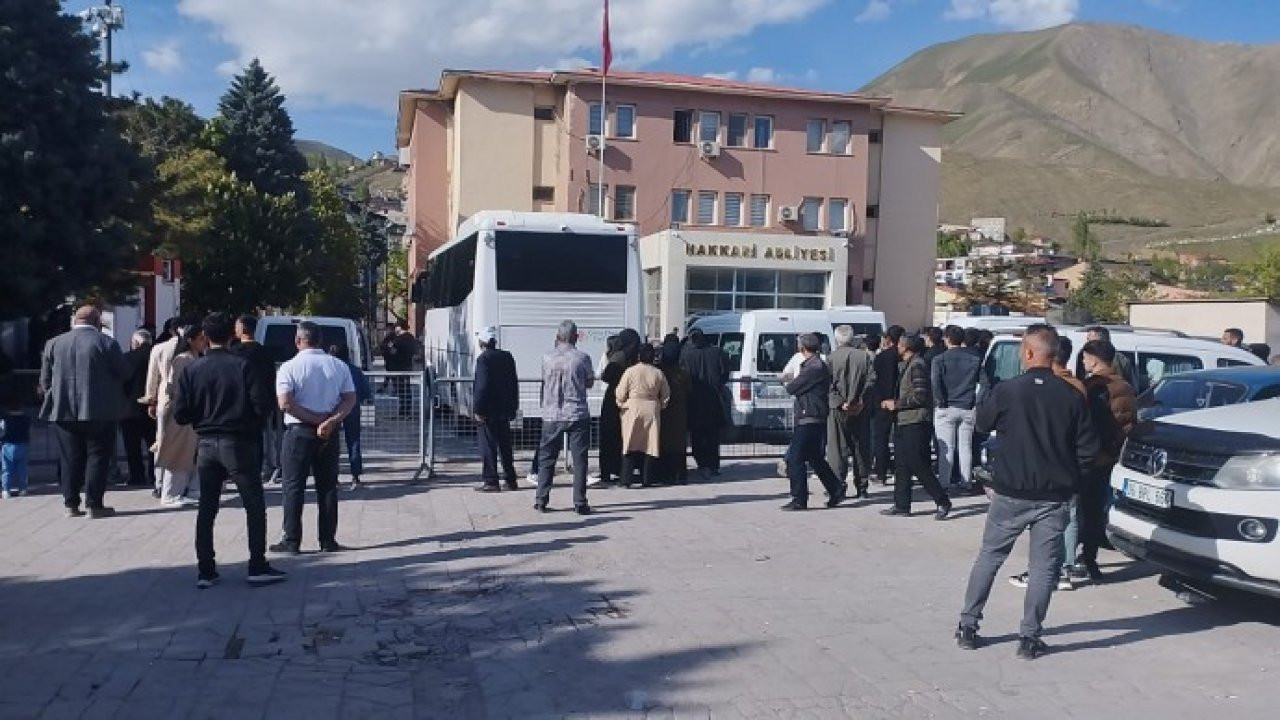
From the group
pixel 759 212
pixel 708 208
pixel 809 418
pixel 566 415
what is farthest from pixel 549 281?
pixel 759 212

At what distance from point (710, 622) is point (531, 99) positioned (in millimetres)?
37119

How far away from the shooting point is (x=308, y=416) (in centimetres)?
828

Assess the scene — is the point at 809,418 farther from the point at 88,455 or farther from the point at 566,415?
the point at 88,455

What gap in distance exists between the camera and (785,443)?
15.9m

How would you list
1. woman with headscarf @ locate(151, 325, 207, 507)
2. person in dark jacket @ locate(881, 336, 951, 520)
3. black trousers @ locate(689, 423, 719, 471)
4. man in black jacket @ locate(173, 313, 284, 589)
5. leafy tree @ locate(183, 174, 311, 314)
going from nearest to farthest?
1. man in black jacket @ locate(173, 313, 284, 589)
2. woman with headscarf @ locate(151, 325, 207, 507)
3. person in dark jacket @ locate(881, 336, 951, 520)
4. black trousers @ locate(689, 423, 719, 471)
5. leafy tree @ locate(183, 174, 311, 314)

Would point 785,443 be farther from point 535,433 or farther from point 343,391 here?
point 343,391

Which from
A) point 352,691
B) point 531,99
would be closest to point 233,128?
point 531,99

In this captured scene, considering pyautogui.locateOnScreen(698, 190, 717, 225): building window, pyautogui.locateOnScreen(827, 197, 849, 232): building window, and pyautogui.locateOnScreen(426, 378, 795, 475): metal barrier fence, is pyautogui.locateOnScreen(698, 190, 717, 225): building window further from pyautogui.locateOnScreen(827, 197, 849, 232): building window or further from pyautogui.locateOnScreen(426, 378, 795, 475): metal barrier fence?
pyautogui.locateOnScreen(426, 378, 795, 475): metal barrier fence

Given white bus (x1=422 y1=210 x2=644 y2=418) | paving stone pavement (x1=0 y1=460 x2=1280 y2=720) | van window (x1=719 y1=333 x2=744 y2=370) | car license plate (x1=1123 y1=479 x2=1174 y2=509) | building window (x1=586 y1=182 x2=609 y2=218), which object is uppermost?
building window (x1=586 y1=182 x2=609 y2=218)

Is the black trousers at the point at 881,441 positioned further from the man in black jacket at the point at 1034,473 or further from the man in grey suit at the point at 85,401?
the man in grey suit at the point at 85,401

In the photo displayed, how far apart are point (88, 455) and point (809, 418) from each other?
6.63m

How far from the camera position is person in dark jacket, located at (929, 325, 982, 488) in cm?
1138

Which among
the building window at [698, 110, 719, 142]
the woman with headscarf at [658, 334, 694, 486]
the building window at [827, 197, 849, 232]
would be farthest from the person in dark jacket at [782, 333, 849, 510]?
the building window at [827, 197, 849, 232]

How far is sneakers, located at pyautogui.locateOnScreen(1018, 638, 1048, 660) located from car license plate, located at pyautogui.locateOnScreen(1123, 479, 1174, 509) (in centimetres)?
151
